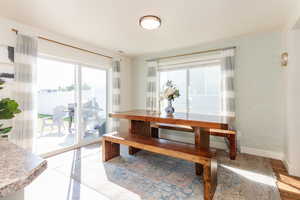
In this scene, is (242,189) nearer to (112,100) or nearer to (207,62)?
(207,62)

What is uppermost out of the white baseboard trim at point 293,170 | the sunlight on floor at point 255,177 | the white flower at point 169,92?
the white flower at point 169,92

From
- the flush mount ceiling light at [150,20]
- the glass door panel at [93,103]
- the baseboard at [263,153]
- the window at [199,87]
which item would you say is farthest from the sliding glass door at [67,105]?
the baseboard at [263,153]

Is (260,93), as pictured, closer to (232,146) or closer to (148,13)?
(232,146)

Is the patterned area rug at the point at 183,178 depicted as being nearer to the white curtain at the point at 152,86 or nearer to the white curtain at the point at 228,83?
the white curtain at the point at 228,83

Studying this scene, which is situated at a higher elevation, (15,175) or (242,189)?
(15,175)

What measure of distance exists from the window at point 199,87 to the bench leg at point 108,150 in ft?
6.01

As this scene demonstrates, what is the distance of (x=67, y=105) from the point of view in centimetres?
328

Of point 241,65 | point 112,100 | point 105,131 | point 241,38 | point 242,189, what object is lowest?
point 242,189

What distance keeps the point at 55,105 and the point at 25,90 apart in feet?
2.39

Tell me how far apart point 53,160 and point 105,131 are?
4.82ft

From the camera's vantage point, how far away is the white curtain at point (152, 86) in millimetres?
4082

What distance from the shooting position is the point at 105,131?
4020mm

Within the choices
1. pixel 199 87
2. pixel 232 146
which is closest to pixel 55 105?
pixel 199 87

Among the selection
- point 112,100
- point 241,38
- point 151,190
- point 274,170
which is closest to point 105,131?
point 112,100
